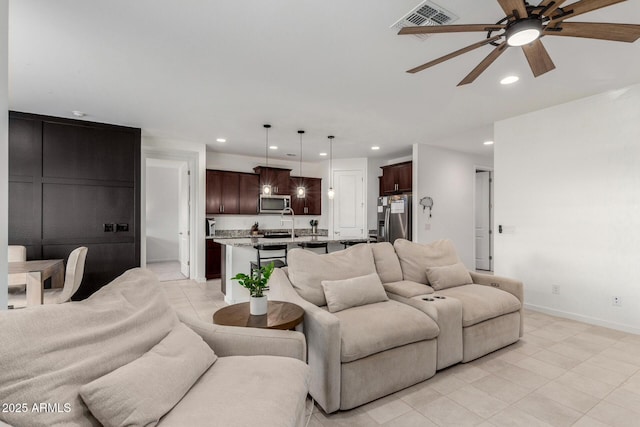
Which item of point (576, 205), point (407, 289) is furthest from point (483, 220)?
point (407, 289)

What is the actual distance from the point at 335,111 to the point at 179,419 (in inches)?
145

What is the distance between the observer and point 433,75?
294 cm

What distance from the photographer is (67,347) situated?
1100 mm

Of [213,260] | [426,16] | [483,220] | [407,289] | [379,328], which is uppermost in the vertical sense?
[426,16]

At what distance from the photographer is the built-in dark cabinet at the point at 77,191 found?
4047 mm

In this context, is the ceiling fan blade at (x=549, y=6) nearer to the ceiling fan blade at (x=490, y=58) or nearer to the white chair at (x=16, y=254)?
the ceiling fan blade at (x=490, y=58)

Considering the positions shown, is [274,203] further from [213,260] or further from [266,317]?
[266,317]

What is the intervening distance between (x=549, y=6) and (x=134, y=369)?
2.63m

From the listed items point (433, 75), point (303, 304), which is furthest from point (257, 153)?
point (303, 304)

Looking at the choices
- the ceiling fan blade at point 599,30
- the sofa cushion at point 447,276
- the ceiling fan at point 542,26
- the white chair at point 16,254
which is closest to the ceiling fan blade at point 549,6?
the ceiling fan at point 542,26

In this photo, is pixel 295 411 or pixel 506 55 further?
pixel 506 55

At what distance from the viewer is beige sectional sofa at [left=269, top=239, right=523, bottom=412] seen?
6.50 ft

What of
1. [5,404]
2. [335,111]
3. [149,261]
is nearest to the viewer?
[5,404]

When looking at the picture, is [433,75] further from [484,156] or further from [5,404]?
[484,156]
